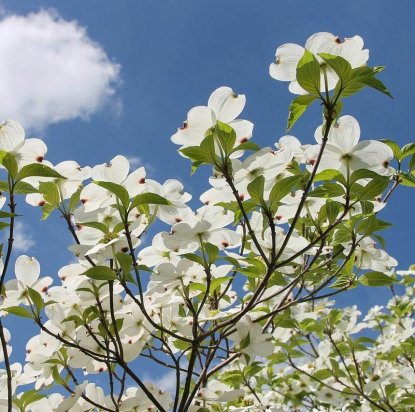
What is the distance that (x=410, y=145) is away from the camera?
3.70ft

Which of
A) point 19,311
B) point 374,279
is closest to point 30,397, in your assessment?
point 19,311

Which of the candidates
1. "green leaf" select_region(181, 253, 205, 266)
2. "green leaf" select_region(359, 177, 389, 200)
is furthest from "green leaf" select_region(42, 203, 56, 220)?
"green leaf" select_region(359, 177, 389, 200)

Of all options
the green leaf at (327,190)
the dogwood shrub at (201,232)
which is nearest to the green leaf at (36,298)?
the dogwood shrub at (201,232)

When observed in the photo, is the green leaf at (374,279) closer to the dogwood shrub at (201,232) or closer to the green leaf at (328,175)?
the dogwood shrub at (201,232)

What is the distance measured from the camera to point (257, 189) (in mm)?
1001

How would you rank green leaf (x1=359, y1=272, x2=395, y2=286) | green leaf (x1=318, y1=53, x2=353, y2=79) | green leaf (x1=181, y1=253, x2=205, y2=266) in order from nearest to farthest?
green leaf (x1=318, y1=53, x2=353, y2=79)
green leaf (x1=181, y1=253, x2=205, y2=266)
green leaf (x1=359, y1=272, x2=395, y2=286)

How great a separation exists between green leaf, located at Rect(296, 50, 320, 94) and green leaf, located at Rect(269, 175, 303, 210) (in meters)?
0.18

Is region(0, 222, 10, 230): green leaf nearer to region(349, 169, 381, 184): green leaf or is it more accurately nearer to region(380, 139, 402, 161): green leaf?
region(349, 169, 381, 184): green leaf

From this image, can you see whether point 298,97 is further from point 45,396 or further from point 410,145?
point 45,396

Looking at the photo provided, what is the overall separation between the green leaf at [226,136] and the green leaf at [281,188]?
12 centimetres

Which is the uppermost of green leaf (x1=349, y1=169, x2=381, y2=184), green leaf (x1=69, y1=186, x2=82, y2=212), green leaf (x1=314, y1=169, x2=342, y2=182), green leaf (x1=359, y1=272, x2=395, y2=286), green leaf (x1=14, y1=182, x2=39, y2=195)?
green leaf (x1=69, y1=186, x2=82, y2=212)

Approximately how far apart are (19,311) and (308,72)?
0.76 meters

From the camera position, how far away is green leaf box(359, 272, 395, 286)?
1201 millimetres

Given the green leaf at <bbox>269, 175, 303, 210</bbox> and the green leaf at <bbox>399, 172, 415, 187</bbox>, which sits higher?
the green leaf at <bbox>399, 172, 415, 187</bbox>
